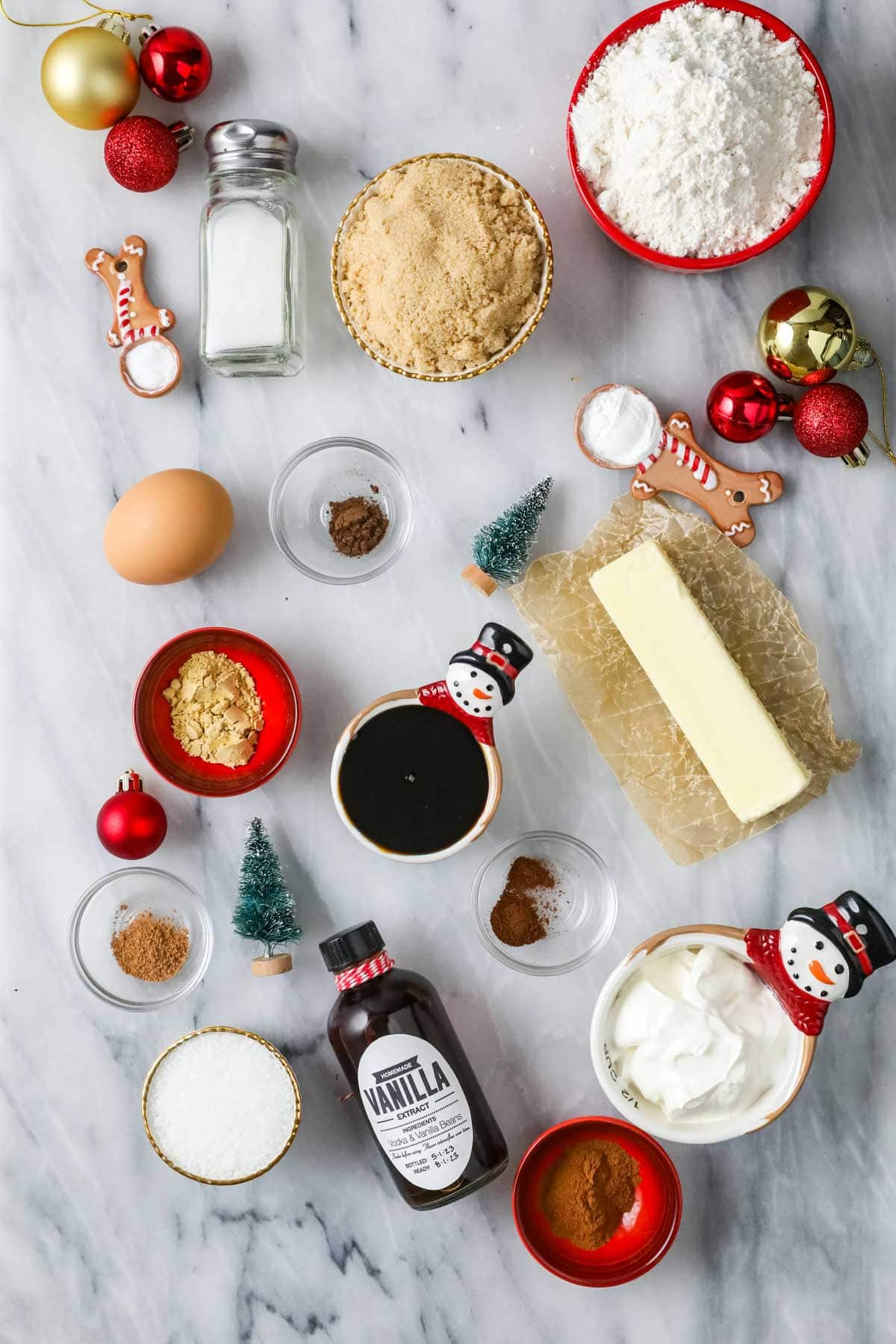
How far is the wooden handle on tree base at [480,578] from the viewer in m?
1.27

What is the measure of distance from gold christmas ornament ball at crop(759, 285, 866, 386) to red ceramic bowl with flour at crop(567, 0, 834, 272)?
0.29 ft

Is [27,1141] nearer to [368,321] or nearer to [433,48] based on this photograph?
[368,321]

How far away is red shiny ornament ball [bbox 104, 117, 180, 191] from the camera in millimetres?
1231

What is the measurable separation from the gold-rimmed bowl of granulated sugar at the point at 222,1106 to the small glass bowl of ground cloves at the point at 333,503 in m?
0.62

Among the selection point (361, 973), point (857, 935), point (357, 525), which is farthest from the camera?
point (357, 525)

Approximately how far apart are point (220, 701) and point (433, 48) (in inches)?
36.1

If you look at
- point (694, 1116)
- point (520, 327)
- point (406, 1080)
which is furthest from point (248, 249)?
point (694, 1116)

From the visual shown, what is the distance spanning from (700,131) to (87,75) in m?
0.75

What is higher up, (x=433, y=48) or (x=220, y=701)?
(x=433, y=48)

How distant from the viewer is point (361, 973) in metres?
1.19

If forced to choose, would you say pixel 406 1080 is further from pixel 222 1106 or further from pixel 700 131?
pixel 700 131

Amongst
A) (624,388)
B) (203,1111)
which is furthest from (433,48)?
(203,1111)

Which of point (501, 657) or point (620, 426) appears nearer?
point (501, 657)

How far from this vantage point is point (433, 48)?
4.33 ft
